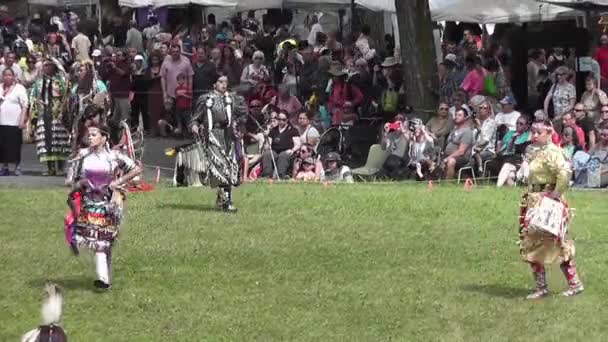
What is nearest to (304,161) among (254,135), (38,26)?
(254,135)

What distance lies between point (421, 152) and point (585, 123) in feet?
8.10

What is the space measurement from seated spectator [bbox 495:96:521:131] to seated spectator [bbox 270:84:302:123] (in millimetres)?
3963

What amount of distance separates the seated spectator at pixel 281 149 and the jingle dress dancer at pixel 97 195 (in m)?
9.68

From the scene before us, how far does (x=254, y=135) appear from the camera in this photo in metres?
22.1

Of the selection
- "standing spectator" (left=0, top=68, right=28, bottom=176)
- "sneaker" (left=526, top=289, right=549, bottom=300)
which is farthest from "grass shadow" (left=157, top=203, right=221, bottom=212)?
"sneaker" (left=526, top=289, right=549, bottom=300)

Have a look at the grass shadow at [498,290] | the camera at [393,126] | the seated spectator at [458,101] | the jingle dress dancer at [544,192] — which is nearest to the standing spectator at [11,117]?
the camera at [393,126]

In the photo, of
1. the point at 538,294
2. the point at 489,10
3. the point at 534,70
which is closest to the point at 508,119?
the point at 534,70

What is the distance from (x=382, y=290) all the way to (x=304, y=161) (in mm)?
9205

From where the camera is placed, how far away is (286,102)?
2378 centimetres

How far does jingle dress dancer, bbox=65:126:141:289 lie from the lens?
37.7 ft

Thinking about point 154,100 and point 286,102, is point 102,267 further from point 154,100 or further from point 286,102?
point 154,100

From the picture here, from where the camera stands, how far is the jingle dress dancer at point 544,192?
11008mm

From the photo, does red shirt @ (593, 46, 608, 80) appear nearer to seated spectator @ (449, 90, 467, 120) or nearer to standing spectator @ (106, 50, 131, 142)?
seated spectator @ (449, 90, 467, 120)

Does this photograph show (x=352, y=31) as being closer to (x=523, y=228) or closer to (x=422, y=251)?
(x=422, y=251)
